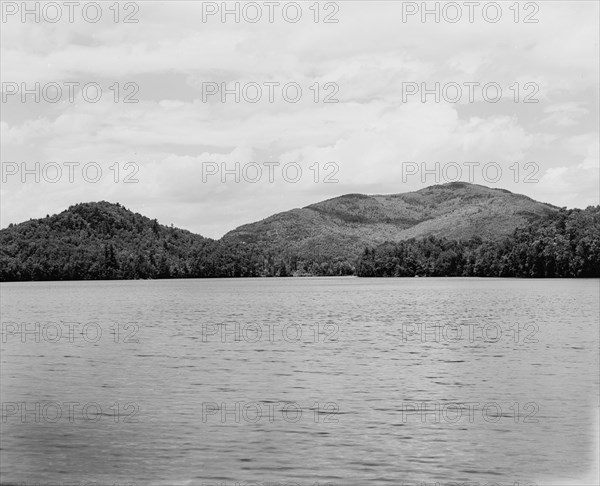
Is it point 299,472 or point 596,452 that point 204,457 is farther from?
point 596,452

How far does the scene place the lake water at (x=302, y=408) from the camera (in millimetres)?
25250

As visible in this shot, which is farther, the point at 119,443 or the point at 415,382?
the point at 415,382

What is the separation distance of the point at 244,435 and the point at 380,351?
95.1 feet

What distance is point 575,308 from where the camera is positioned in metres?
107

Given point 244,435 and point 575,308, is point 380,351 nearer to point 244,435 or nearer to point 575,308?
point 244,435

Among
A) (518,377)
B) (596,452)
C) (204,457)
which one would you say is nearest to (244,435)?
(204,457)

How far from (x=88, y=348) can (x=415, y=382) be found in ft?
93.5

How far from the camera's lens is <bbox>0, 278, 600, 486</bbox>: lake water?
25.2 meters

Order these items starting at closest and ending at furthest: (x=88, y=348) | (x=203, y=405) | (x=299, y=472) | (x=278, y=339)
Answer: (x=299, y=472), (x=203, y=405), (x=88, y=348), (x=278, y=339)

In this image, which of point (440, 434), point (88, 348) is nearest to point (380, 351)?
point (88, 348)

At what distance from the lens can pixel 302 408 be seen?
114 ft

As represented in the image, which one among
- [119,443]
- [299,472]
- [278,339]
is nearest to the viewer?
[299,472]

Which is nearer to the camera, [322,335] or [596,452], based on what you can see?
[596,452]

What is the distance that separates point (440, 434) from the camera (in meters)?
29.5
